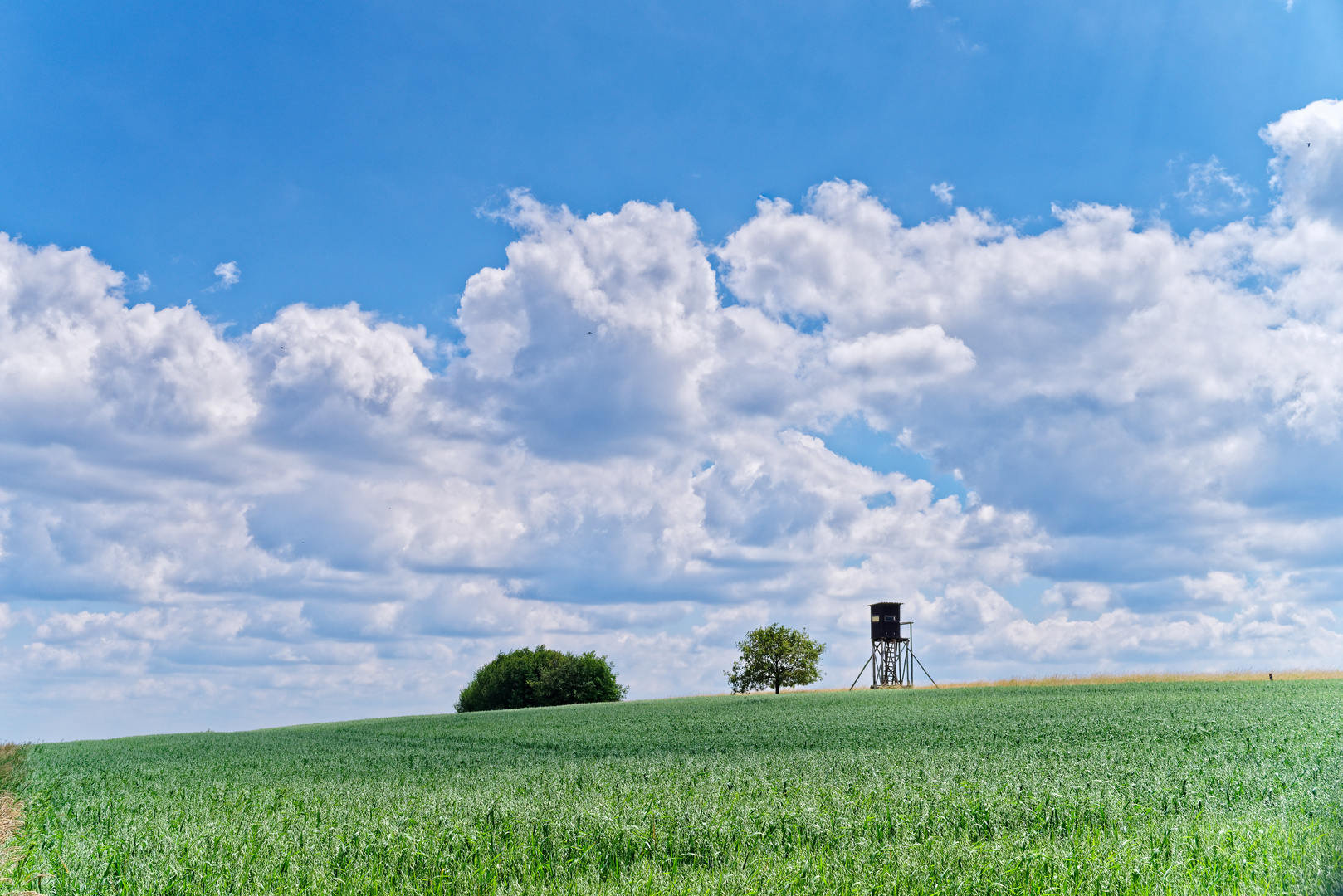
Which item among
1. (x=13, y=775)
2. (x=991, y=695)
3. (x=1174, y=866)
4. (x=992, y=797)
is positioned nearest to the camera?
(x=1174, y=866)

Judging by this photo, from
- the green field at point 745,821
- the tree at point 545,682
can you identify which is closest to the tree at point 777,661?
the tree at point 545,682

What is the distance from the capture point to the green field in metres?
9.35

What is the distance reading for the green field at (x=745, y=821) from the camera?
30.7 feet

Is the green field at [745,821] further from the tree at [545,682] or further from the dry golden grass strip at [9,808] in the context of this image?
the tree at [545,682]

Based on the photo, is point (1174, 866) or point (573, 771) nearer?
point (1174, 866)

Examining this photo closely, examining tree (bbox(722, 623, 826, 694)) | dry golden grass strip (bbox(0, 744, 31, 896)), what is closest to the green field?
dry golden grass strip (bbox(0, 744, 31, 896))

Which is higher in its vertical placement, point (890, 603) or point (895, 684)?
point (890, 603)

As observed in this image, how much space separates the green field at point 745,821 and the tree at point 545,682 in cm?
6992

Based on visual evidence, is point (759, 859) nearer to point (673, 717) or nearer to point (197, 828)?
point (197, 828)

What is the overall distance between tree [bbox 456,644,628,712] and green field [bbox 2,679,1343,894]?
69.9 meters

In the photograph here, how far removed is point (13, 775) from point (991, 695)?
146ft

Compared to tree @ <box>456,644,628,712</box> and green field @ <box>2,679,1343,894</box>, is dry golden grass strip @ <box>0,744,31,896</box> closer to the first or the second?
green field @ <box>2,679,1343,894</box>

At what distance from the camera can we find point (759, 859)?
1007cm

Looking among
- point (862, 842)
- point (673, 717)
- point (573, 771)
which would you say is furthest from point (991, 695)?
point (862, 842)
